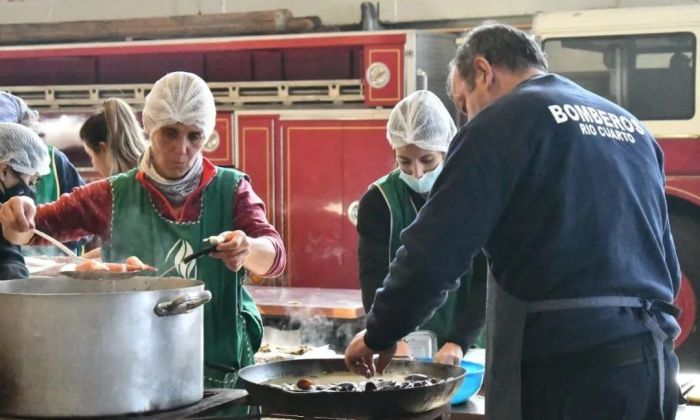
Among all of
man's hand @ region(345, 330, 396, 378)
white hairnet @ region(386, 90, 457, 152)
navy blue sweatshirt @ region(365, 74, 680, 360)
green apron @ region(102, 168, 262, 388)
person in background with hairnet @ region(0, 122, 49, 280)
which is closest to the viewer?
navy blue sweatshirt @ region(365, 74, 680, 360)

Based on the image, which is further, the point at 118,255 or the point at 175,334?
the point at 118,255

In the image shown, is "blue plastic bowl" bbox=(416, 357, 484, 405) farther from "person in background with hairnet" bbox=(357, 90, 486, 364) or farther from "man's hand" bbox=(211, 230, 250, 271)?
"man's hand" bbox=(211, 230, 250, 271)

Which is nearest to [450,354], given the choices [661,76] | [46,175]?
[46,175]

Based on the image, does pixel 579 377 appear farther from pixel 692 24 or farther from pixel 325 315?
pixel 692 24

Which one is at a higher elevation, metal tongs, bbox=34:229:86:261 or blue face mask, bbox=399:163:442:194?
blue face mask, bbox=399:163:442:194

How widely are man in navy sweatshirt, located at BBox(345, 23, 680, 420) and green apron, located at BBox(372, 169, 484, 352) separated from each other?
4.08 feet

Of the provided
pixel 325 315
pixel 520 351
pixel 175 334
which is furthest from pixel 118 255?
pixel 325 315

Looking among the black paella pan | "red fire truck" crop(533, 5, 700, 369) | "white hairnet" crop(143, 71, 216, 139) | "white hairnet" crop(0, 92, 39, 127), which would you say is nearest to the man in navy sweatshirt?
the black paella pan

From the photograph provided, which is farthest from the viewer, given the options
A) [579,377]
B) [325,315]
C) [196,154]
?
[325,315]

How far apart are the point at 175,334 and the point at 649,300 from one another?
3.84 ft

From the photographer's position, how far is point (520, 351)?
2479 mm

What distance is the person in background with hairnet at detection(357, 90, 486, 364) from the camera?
12.1 ft

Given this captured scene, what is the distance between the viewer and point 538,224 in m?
2.42

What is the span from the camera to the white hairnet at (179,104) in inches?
124
